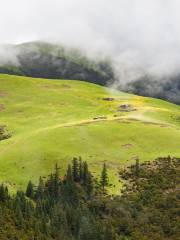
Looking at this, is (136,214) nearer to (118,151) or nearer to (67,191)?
(67,191)

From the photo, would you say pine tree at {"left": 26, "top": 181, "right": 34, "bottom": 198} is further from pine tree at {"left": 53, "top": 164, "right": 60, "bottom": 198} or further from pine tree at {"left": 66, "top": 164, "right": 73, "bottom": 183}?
pine tree at {"left": 66, "top": 164, "right": 73, "bottom": 183}

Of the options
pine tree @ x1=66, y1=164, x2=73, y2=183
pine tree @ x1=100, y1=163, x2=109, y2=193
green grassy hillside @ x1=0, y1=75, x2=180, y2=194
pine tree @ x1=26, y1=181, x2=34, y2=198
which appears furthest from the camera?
green grassy hillside @ x1=0, y1=75, x2=180, y2=194

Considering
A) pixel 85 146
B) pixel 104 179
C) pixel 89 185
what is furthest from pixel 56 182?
pixel 85 146

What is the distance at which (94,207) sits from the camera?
12325cm

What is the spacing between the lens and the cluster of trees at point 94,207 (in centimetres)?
10406

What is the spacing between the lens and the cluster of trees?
341 ft

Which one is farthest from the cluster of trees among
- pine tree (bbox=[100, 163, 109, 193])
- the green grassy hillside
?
the green grassy hillside

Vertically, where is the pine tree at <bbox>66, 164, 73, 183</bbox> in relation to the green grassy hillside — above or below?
below

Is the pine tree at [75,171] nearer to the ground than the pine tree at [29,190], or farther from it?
farther from it

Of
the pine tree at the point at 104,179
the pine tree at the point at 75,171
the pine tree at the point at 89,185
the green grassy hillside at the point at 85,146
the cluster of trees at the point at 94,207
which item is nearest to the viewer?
the cluster of trees at the point at 94,207

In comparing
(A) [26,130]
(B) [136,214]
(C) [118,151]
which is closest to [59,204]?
(B) [136,214]

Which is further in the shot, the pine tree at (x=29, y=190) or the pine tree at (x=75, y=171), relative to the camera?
the pine tree at (x=75, y=171)

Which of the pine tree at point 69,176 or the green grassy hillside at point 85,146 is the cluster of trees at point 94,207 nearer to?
the pine tree at point 69,176

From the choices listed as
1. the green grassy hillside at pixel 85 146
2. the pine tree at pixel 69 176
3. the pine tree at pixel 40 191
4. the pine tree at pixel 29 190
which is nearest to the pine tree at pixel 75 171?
the pine tree at pixel 69 176
